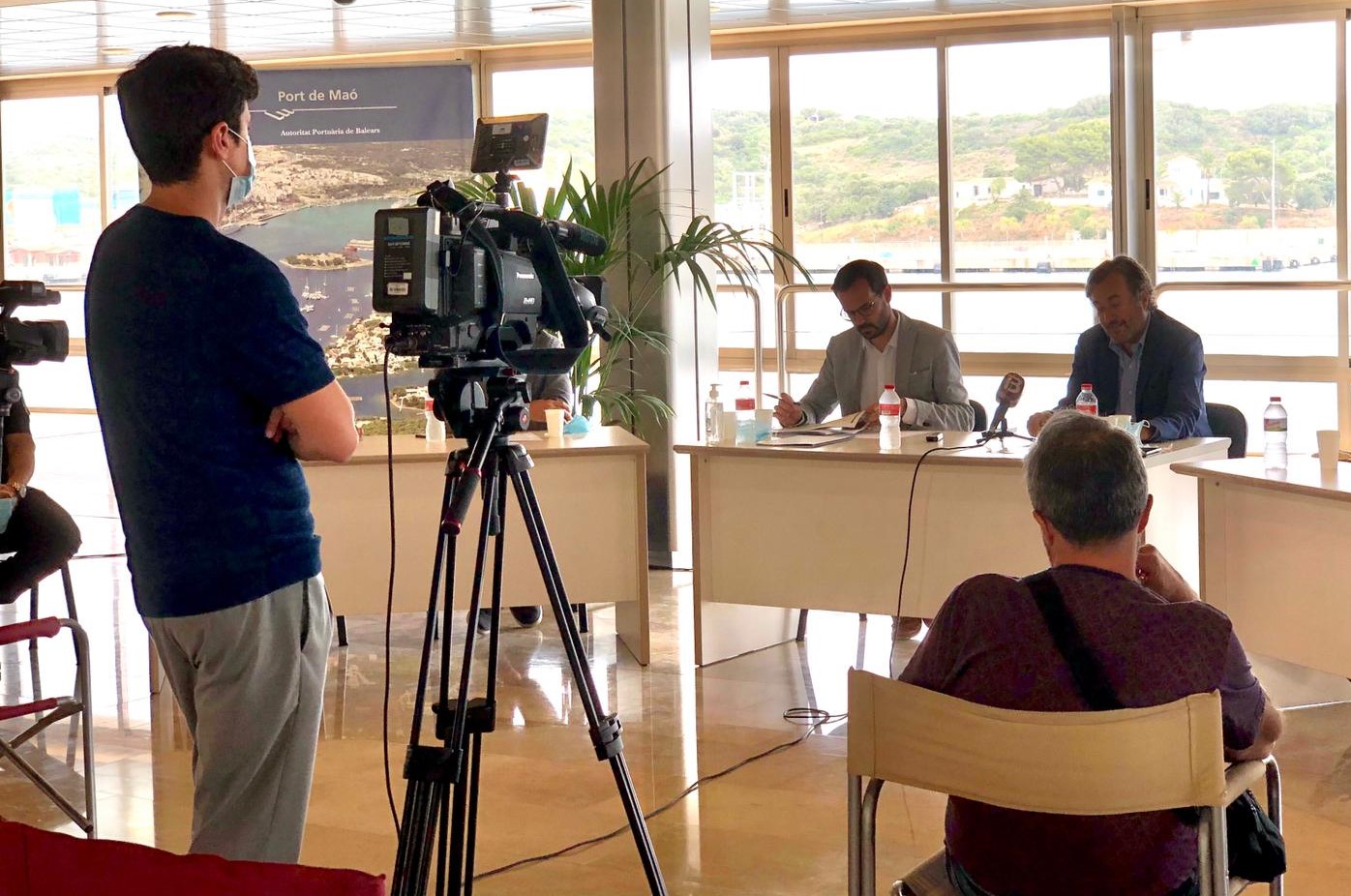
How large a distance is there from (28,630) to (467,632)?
51.1 inches

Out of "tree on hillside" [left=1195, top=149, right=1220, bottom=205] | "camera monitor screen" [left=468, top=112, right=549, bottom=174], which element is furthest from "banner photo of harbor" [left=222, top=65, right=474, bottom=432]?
"tree on hillside" [left=1195, top=149, right=1220, bottom=205]

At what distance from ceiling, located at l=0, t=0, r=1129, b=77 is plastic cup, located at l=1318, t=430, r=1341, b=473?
16.5 feet

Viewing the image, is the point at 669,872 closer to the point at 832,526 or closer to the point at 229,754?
the point at 229,754

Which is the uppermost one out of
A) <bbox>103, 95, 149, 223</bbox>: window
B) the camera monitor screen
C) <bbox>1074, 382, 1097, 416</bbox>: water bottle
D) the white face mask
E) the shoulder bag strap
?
<bbox>103, 95, 149, 223</bbox>: window

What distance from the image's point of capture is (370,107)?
6.51 meters

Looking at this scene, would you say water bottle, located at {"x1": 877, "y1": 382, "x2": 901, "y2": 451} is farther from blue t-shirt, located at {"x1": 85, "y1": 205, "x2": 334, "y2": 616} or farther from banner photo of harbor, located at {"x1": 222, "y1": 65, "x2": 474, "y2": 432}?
blue t-shirt, located at {"x1": 85, "y1": 205, "x2": 334, "y2": 616}

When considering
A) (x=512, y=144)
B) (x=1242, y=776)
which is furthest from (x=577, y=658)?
(x=1242, y=776)

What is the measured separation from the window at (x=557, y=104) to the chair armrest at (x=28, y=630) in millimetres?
7286

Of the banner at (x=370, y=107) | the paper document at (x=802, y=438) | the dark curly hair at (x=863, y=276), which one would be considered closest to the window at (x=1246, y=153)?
the dark curly hair at (x=863, y=276)

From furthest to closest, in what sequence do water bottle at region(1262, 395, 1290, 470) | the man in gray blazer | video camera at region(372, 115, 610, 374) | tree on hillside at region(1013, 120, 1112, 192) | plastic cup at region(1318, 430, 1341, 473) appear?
tree on hillside at region(1013, 120, 1112, 192) → the man in gray blazer → water bottle at region(1262, 395, 1290, 470) → plastic cup at region(1318, 430, 1341, 473) → video camera at region(372, 115, 610, 374)

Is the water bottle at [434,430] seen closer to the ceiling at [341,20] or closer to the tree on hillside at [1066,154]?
the ceiling at [341,20]

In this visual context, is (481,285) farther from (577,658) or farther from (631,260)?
(631,260)

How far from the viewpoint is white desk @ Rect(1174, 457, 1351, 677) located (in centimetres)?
365

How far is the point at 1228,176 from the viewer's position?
861 centimetres
